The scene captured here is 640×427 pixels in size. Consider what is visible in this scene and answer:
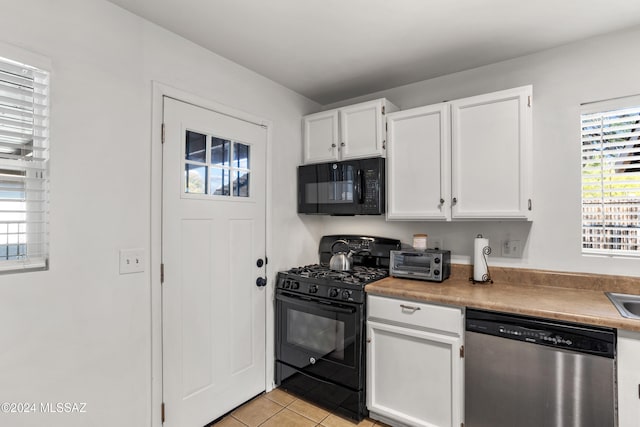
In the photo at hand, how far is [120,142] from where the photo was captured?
5.57 feet

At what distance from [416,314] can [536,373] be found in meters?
0.64

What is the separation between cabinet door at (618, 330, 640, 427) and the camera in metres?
1.44

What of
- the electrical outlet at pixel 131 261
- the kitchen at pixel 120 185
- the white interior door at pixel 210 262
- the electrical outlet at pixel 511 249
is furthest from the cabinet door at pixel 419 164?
the electrical outlet at pixel 131 261

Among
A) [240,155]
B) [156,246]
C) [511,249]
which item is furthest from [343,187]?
[156,246]

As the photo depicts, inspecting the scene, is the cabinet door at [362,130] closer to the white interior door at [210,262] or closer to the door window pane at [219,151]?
the white interior door at [210,262]

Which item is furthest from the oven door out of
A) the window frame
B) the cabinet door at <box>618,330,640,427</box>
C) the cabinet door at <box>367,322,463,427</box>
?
the window frame

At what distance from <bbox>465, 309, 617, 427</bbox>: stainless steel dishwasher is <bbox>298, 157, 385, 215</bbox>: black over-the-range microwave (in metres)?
1.06

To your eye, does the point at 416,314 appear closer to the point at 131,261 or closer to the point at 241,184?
the point at 241,184

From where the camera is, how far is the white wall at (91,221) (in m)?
1.39

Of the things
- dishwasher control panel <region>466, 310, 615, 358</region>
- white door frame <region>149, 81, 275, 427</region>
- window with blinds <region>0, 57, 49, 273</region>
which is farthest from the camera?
white door frame <region>149, 81, 275, 427</region>

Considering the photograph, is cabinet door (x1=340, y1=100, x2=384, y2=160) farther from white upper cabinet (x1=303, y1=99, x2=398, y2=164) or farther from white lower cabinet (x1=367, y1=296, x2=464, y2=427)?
white lower cabinet (x1=367, y1=296, x2=464, y2=427)

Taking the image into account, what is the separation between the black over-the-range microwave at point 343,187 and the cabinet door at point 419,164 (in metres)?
0.10

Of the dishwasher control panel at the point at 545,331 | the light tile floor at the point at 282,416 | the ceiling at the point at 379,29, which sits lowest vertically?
the light tile floor at the point at 282,416

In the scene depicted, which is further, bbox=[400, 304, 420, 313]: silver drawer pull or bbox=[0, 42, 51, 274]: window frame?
bbox=[400, 304, 420, 313]: silver drawer pull
